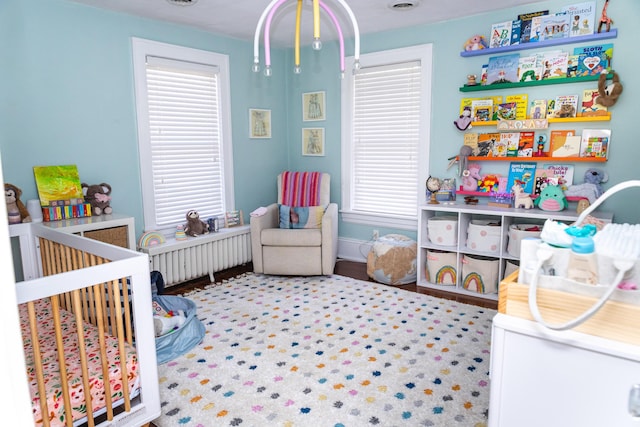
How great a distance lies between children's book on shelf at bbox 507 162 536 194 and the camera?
339 cm

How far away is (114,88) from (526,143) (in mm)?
3332

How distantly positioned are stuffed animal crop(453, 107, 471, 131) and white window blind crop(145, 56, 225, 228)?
89.6 inches

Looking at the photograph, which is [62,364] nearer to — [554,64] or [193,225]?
[193,225]

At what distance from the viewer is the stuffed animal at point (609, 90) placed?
116 inches

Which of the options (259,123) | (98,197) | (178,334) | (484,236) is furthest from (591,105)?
(98,197)

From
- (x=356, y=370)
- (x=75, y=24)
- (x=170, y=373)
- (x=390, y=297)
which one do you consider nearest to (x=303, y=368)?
(x=356, y=370)

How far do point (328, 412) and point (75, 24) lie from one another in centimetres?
317

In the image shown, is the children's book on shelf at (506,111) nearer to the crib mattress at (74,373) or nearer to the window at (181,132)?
the window at (181,132)

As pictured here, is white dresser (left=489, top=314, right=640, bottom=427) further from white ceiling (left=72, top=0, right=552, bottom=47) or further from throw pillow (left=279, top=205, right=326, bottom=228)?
throw pillow (left=279, top=205, right=326, bottom=228)

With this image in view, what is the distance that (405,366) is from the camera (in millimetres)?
2336

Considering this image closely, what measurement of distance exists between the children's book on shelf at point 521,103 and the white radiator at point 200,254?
267 cm

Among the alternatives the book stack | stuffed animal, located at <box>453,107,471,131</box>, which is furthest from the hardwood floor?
stuffed animal, located at <box>453,107,471,131</box>

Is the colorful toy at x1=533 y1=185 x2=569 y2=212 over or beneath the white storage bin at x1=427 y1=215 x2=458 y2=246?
over

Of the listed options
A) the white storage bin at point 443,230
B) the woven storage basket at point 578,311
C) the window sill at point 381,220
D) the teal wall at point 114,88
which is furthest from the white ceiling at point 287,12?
the woven storage basket at point 578,311
